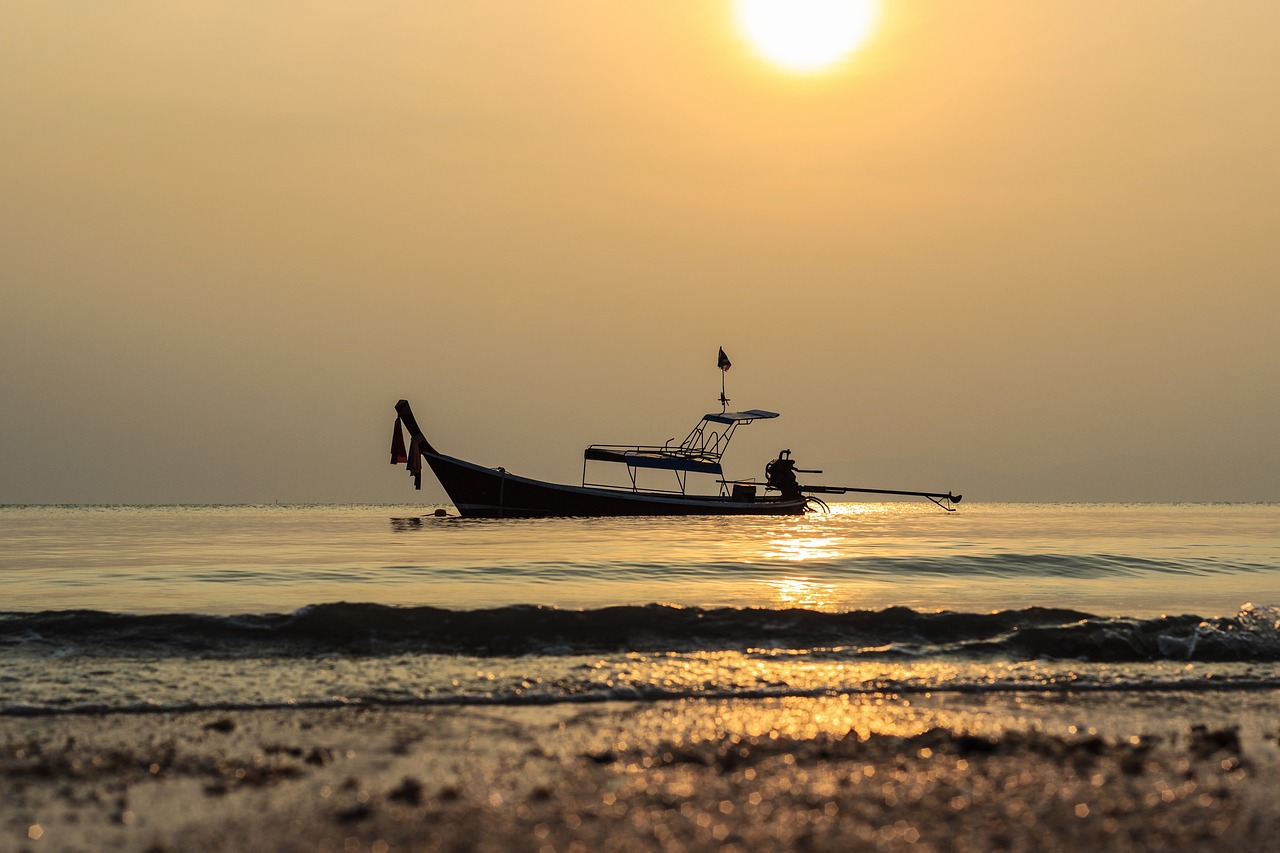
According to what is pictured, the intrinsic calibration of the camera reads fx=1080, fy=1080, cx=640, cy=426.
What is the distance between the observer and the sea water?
35.6 feet

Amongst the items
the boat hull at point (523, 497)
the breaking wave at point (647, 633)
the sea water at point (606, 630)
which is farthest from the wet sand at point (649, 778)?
the boat hull at point (523, 497)

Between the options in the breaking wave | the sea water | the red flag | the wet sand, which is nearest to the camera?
the wet sand

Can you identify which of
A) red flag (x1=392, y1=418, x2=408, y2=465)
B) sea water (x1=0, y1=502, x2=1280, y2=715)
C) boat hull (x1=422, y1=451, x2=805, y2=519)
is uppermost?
red flag (x1=392, y1=418, x2=408, y2=465)

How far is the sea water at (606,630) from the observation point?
10.9 metres

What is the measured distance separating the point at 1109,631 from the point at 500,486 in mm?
49186

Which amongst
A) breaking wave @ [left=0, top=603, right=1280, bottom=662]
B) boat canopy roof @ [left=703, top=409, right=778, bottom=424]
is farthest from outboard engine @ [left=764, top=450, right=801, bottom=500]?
breaking wave @ [left=0, top=603, right=1280, bottom=662]

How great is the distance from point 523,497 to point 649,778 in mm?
54803

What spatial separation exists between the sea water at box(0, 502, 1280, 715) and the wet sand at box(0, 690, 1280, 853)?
123 cm

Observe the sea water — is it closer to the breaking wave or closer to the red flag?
the breaking wave

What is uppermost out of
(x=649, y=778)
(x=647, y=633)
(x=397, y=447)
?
(x=397, y=447)

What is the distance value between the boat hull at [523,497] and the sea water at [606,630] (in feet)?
104

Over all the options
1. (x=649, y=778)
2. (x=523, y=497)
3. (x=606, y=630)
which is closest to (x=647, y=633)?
(x=606, y=630)

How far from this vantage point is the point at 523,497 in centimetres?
6112

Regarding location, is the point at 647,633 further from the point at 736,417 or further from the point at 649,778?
the point at 736,417
